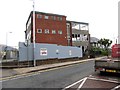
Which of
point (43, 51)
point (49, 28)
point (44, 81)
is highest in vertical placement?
point (49, 28)

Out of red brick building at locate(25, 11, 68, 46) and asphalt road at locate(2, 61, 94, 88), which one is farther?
red brick building at locate(25, 11, 68, 46)

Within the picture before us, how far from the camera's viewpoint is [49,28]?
4656cm

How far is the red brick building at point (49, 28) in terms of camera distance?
44375mm

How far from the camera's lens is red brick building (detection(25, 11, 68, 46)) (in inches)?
1747

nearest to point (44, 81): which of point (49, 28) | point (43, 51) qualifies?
point (43, 51)

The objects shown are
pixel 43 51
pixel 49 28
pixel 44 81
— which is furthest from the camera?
pixel 49 28

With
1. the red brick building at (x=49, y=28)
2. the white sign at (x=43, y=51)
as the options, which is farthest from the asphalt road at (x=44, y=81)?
the red brick building at (x=49, y=28)

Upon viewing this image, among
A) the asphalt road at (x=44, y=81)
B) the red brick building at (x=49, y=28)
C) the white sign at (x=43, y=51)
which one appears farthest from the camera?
the red brick building at (x=49, y=28)

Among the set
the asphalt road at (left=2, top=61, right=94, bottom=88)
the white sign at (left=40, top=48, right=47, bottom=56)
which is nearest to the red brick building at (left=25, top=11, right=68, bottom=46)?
the white sign at (left=40, top=48, right=47, bottom=56)

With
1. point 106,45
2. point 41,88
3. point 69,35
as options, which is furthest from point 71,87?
point 106,45

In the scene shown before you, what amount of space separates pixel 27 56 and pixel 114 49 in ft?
34.0

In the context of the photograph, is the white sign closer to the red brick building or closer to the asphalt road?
the asphalt road

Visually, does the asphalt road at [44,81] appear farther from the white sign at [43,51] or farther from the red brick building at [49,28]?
the red brick building at [49,28]

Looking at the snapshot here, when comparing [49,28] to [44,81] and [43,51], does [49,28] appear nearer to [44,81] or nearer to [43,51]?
[43,51]
